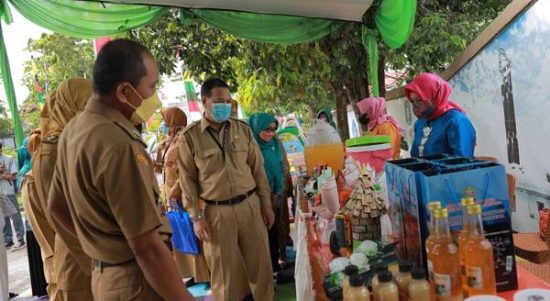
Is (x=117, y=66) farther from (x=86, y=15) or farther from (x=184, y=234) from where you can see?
(x=184, y=234)

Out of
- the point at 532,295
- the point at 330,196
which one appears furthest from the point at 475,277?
the point at 330,196

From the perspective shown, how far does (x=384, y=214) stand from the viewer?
160 cm

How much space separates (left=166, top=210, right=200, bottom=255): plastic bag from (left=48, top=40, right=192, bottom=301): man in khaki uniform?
2369 millimetres

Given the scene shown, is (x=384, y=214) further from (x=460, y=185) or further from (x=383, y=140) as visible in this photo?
(x=383, y=140)

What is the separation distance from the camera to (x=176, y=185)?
12.5ft

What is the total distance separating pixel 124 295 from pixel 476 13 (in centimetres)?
640

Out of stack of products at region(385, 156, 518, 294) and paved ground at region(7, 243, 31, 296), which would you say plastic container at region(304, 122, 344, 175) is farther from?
paved ground at region(7, 243, 31, 296)

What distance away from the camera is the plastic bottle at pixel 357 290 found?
3.37ft

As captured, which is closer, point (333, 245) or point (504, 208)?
point (504, 208)

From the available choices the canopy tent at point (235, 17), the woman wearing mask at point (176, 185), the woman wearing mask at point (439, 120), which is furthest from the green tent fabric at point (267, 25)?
the woman wearing mask at point (439, 120)

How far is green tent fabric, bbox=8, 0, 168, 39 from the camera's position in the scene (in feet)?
10.7

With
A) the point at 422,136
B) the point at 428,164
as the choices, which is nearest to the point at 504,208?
the point at 428,164

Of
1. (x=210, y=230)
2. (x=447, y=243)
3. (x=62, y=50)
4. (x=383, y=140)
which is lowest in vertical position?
(x=210, y=230)

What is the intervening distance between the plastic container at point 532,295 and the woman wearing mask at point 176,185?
3.11 m
